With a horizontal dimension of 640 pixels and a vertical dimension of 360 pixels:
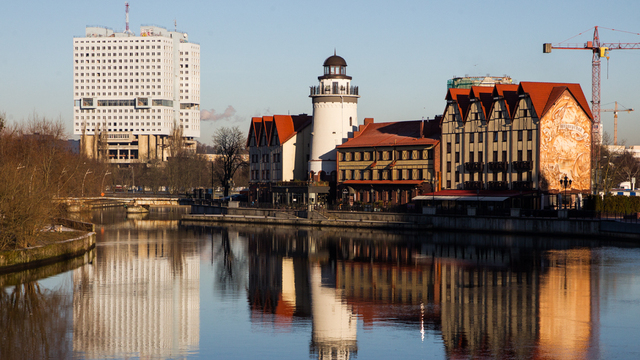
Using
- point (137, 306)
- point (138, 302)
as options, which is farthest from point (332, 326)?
point (138, 302)

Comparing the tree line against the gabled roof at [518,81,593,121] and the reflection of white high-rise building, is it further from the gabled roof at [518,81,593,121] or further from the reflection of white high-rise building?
the gabled roof at [518,81,593,121]

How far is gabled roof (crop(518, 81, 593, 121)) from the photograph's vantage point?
7481cm

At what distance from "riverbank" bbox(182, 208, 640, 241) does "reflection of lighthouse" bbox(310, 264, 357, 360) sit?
105 ft

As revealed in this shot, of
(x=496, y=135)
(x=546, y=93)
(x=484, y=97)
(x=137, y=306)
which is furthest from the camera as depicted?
(x=484, y=97)

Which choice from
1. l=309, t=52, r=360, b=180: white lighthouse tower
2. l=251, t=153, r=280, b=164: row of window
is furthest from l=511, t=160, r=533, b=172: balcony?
l=251, t=153, r=280, b=164: row of window

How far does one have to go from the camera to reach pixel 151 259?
178ft

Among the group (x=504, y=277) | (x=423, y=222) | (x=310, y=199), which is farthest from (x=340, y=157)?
(x=504, y=277)

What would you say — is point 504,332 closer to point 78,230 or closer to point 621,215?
point 621,215

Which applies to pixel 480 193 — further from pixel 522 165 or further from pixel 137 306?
pixel 137 306

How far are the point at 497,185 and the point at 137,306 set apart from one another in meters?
50.7

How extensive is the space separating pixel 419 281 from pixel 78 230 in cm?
3502

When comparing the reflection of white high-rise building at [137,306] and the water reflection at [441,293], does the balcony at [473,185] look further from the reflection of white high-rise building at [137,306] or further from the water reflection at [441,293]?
the reflection of white high-rise building at [137,306]

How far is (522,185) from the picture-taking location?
7500cm

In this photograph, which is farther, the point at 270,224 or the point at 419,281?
the point at 270,224
